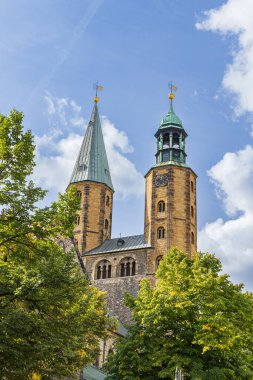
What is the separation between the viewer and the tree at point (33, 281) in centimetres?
1410

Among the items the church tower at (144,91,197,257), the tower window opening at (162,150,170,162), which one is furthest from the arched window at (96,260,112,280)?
the tower window opening at (162,150,170,162)

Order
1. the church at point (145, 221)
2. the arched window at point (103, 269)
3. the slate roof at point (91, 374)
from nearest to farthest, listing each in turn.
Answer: the slate roof at point (91, 374) < the church at point (145, 221) < the arched window at point (103, 269)

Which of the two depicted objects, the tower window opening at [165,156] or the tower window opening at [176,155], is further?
the tower window opening at [176,155]

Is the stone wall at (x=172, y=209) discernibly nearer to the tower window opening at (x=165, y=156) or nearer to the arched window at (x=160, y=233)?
the arched window at (x=160, y=233)

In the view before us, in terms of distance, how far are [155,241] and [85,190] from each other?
38.8ft

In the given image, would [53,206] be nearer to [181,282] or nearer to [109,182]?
[181,282]

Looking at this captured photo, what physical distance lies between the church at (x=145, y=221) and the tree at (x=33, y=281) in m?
29.9

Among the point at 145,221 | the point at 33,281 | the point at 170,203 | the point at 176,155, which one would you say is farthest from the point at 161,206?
the point at 33,281

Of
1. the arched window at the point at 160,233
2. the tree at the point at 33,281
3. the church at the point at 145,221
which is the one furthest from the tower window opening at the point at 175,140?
the tree at the point at 33,281

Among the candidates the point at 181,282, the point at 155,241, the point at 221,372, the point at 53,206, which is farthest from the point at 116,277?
the point at 53,206

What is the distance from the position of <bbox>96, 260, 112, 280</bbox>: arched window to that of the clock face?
9947 millimetres

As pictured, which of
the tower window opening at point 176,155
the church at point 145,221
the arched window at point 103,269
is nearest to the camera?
the church at point 145,221

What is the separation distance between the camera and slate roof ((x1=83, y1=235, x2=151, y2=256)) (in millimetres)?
50375

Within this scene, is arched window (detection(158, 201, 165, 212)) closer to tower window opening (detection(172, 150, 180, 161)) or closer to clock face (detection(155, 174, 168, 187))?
clock face (detection(155, 174, 168, 187))
